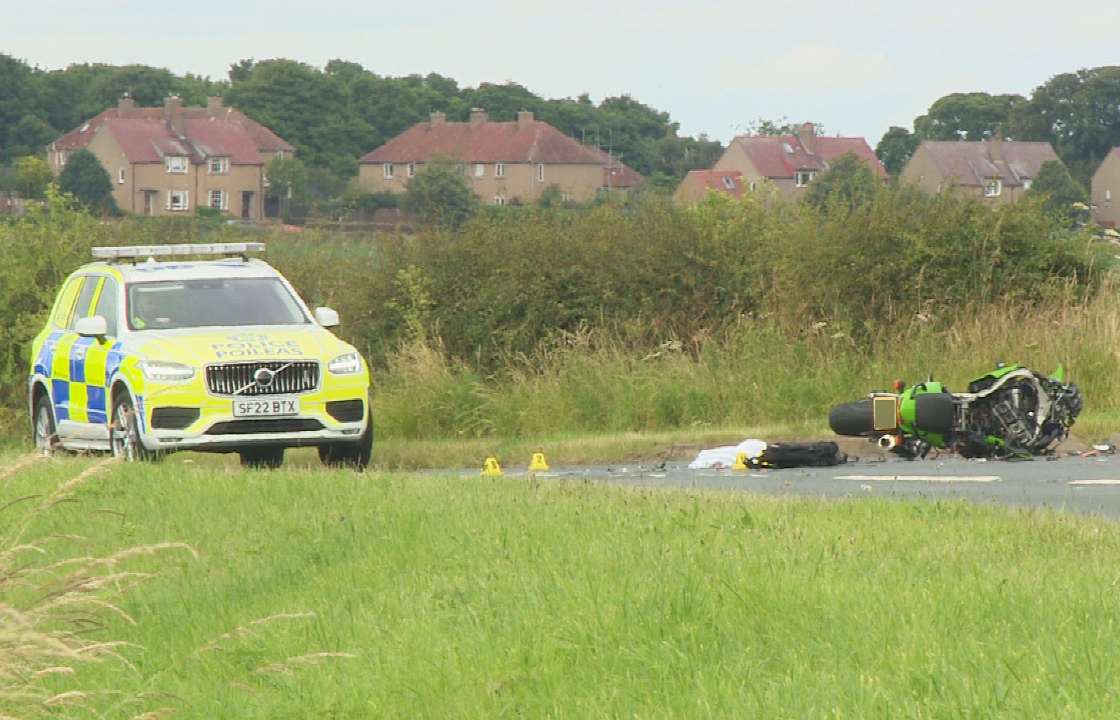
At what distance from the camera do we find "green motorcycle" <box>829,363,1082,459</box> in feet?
48.3

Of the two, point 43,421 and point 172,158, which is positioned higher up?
point 43,421

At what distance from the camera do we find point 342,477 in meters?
11.4

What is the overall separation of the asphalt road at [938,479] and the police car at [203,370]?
1.98m

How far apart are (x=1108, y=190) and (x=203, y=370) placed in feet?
360

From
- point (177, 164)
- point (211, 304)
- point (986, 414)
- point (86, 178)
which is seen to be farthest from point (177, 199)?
point (986, 414)

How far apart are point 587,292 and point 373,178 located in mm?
121157

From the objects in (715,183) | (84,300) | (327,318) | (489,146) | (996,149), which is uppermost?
(996,149)

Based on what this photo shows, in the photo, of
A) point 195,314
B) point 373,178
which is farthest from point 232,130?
point 195,314

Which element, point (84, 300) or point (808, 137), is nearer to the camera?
point (84, 300)

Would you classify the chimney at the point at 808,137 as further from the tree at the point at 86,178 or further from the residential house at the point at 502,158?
the tree at the point at 86,178

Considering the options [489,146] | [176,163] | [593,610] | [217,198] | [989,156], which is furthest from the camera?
[489,146]

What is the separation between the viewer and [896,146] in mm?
143750

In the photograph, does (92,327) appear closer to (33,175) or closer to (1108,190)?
(33,175)

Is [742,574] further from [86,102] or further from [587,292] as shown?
[86,102]
